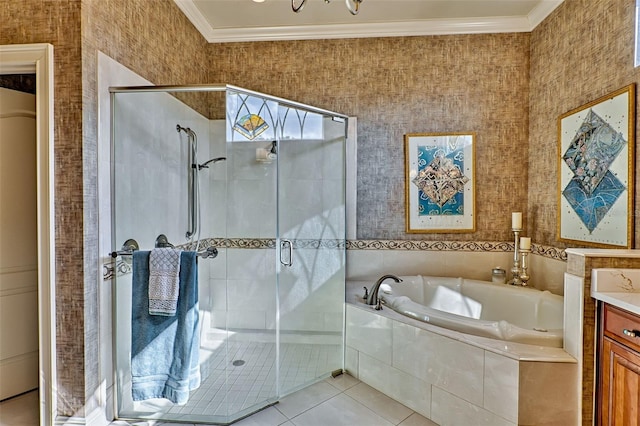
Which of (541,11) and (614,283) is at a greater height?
(541,11)

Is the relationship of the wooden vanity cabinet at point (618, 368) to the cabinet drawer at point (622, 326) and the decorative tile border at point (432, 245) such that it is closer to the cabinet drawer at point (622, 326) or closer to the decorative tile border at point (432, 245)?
the cabinet drawer at point (622, 326)

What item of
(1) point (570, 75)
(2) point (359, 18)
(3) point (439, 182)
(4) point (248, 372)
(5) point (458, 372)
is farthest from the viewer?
(3) point (439, 182)

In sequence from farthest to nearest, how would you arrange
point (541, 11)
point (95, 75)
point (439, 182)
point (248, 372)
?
point (439, 182)
point (541, 11)
point (248, 372)
point (95, 75)

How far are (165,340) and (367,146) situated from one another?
2.21 m

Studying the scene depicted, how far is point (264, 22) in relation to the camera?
9.42 feet

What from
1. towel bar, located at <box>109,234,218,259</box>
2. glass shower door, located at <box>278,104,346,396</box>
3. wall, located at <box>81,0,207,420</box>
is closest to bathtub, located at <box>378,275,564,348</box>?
glass shower door, located at <box>278,104,346,396</box>

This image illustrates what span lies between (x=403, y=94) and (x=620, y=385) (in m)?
2.45

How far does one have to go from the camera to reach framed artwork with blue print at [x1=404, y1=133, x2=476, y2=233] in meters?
2.88

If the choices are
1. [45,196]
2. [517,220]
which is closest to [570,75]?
[517,220]

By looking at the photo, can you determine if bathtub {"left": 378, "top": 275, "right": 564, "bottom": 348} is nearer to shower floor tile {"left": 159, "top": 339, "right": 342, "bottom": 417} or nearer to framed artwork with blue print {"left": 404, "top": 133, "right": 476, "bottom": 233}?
framed artwork with blue print {"left": 404, "top": 133, "right": 476, "bottom": 233}

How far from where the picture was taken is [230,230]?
6.61 ft

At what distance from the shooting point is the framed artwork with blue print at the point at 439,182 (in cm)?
288

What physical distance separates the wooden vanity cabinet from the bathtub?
22 centimetres

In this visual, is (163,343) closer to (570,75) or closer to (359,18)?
(359,18)
